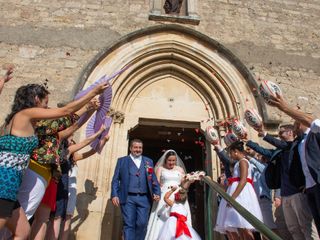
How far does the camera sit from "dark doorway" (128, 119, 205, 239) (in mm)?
6699

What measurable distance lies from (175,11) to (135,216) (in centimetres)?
461

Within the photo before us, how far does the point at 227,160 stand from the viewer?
4324 millimetres

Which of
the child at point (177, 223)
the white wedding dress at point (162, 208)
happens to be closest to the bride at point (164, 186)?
the white wedding dress at point (162, 208)

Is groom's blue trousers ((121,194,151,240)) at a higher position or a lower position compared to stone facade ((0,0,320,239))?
lower

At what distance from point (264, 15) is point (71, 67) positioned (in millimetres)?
4266

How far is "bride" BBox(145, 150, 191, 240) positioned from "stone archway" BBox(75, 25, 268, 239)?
105 centimetres

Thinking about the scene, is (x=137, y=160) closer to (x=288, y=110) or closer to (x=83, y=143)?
(x=83, y=143)

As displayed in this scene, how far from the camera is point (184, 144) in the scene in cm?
845

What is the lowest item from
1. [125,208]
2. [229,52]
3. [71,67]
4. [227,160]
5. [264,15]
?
[125,208]

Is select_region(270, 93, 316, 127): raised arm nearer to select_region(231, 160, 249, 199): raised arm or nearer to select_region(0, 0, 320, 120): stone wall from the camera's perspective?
select_region(231, 160, 249, 199): raised arm

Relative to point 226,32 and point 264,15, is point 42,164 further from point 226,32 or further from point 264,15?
point 264,15

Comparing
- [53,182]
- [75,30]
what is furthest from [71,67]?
[53,182]

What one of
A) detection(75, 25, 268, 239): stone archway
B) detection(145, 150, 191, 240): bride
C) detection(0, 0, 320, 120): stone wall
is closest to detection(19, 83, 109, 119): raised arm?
detection(145, 150, 191, 240): bride

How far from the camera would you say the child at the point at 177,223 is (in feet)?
13.3
